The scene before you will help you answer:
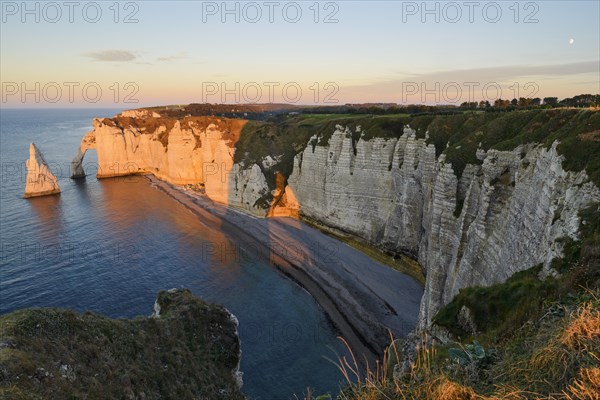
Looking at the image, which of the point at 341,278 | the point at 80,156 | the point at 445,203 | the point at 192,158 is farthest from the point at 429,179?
the point at 80,156

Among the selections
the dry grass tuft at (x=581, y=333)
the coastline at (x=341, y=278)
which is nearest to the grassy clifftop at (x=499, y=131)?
the coastline at (x=341, y=278)

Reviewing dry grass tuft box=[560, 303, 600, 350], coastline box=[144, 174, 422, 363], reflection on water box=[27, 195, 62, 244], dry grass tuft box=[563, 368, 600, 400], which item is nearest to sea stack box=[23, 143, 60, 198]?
reflection on water box=[27, 195, 62, 244]

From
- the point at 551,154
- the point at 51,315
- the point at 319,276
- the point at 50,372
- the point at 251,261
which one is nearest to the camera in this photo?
the point at 50,372

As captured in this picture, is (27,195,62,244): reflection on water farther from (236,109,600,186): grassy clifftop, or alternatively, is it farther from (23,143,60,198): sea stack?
(236,109,600,186): grassy clifftop

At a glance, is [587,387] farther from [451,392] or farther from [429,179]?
[429,179]

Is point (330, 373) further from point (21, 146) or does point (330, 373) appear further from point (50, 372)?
point (21, 146)

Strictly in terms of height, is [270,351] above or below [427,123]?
below

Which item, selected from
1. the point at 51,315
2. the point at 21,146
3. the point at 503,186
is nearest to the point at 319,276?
the point at 503,186
